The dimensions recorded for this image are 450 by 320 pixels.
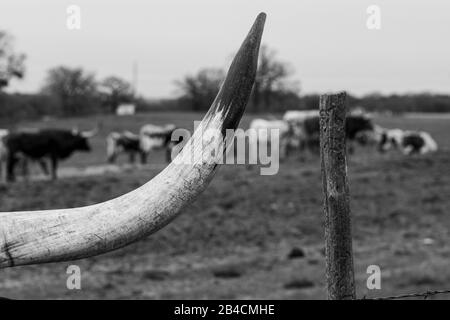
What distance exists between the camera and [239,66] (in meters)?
2.19

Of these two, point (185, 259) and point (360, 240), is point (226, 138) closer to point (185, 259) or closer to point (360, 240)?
point (185, 259)

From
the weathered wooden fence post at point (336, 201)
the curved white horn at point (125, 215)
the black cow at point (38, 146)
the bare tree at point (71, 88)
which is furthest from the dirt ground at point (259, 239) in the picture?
the bare tree at point (71, 88)

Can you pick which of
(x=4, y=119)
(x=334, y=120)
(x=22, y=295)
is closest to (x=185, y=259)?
(x=22, y=295)

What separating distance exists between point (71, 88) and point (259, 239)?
5382cm

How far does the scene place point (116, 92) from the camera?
7300 cm

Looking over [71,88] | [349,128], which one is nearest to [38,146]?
[349,128]

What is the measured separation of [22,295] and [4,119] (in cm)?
4089

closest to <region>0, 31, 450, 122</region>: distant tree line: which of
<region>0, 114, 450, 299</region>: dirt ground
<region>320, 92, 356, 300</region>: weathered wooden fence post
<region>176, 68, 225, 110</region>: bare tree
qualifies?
<region>176, 68, 225, 110</region>: bare tree

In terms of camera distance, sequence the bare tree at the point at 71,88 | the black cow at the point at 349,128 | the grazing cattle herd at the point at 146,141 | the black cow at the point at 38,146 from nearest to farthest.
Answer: the black cow at the point at 38,146 < the grazing cattle herd at the point at 146,141 < the black cow at the point at 349,128 < the bare tree at the point at 71,88

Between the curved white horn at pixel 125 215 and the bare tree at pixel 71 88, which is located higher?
the bare tree at pixel 71 88

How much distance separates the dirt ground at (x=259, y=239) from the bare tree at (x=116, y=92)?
52.2m

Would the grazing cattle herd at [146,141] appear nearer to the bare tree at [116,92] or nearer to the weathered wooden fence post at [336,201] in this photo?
the weathered wooden fence post at [336,201]

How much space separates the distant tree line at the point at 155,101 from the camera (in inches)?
1763

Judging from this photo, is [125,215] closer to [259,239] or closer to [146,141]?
[259,239]
